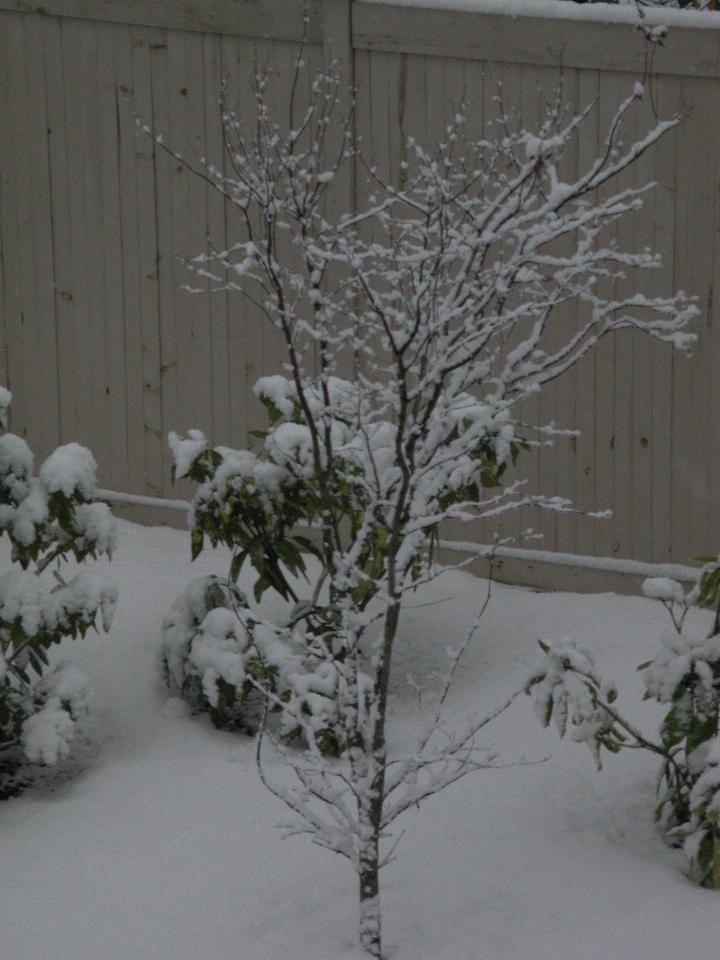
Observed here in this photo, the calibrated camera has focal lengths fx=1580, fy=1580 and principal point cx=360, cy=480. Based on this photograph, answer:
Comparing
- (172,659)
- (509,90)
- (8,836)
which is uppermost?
(509,90)

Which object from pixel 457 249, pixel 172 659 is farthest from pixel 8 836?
pixel 457 249

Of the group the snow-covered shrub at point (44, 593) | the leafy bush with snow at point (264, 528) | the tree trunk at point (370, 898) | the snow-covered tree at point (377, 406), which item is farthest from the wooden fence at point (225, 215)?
the tree trunk at point (370, 898)

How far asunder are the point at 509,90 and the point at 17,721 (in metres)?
2.65

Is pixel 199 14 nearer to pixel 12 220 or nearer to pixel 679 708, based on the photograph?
pixel 12 220

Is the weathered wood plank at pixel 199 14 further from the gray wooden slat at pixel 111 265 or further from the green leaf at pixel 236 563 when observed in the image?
the green leaf at pixel 236 563

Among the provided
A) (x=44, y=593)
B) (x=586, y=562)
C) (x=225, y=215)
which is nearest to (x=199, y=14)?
(x=225, y=215)

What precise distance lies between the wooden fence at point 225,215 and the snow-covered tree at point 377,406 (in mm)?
134

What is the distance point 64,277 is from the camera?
250 inches

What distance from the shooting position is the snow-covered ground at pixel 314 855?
3.33m

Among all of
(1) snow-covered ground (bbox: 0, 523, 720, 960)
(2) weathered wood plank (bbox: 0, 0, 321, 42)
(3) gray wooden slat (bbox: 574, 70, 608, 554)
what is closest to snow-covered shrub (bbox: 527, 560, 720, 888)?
(1) snow-covered ground (bbox: 0, 523, 720, 960)

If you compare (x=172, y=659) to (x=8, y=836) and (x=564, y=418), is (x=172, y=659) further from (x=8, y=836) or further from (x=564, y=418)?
(x=564, y=418)

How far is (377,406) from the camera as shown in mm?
5766

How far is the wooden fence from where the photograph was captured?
511 cm

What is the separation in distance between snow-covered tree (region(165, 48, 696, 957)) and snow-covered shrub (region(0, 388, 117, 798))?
0.37 metres
